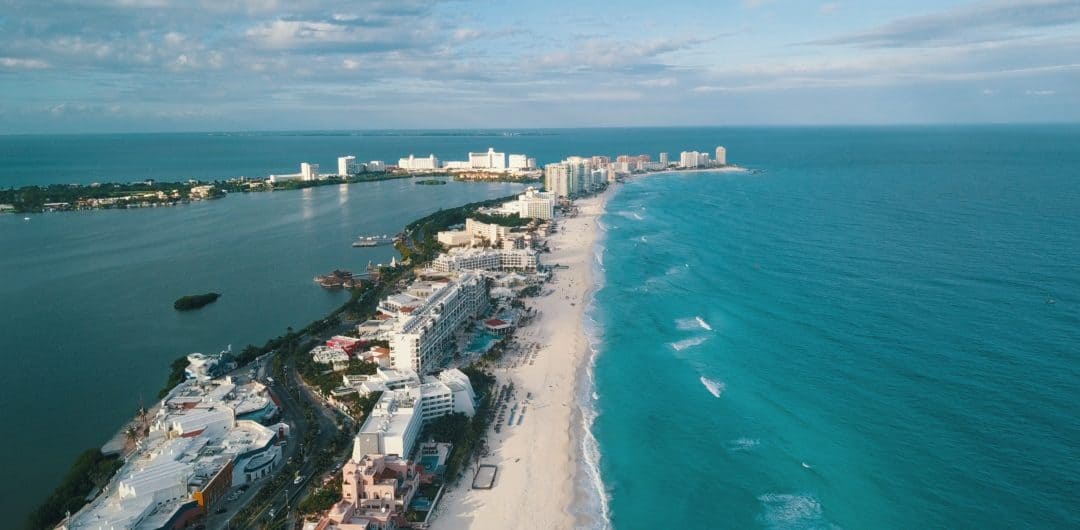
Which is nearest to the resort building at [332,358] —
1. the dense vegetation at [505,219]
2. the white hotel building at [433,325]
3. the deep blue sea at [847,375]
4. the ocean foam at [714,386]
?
the white hotel building at [433,325]

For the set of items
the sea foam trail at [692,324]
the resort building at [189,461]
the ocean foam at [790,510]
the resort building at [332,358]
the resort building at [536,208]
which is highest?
the resort building at [536,208]

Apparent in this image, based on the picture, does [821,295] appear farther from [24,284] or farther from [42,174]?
[42,174]

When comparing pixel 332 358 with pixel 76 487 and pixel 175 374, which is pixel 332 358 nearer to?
pixel 175 374

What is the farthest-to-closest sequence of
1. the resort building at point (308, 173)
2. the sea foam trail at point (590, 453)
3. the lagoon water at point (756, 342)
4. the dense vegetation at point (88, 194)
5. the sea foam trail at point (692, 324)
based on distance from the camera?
the resort building at point (308, 173)
the dense vegetation at point (88, 194)
the sea foam trail at point (692, 324)
the lagoon water at point (756, 342)
the sea foam trail at point (590, 453)

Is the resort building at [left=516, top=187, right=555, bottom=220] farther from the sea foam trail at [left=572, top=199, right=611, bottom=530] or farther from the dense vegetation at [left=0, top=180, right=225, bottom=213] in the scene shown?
the dense vegetation at [left=0, top=180, right=225, bottom=213]

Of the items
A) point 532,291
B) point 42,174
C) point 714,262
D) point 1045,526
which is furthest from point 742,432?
point 42,174

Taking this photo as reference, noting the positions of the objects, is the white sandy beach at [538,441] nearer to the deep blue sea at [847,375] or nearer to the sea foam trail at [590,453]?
the sea foam trail at [590,453]

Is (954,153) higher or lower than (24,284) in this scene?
higher
